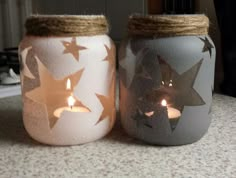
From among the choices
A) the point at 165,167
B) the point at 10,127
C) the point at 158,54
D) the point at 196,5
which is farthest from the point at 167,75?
the point at 196,5

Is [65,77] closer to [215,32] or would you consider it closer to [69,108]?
[69,108]

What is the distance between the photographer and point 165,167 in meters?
0.49

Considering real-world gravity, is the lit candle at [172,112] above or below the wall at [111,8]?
below

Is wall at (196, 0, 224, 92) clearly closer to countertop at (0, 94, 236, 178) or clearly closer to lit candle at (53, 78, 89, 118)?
countertop at (0, 94, 236, 178)

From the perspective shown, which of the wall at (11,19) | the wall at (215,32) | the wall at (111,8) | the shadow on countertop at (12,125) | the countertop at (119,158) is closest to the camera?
the countertop at (119,158)

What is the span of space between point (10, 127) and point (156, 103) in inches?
11.9

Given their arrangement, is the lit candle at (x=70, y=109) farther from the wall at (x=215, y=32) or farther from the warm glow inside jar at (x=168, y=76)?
the wall at (x=215, y=32)

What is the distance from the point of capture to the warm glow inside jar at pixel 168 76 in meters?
0.52

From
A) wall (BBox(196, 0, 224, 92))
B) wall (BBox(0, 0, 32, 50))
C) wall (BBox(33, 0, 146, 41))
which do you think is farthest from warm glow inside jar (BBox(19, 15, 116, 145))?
wall (BBox(0, 0, 32, 50))

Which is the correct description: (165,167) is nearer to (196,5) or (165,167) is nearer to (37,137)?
(37,137)

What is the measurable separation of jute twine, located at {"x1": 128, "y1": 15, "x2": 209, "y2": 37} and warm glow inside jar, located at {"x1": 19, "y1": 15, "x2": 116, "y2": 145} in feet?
0.22

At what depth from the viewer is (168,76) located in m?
0.53

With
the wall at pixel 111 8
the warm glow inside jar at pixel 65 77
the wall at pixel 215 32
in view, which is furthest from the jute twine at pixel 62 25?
the wall at pixel 111 8

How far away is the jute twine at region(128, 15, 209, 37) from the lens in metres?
0.52
